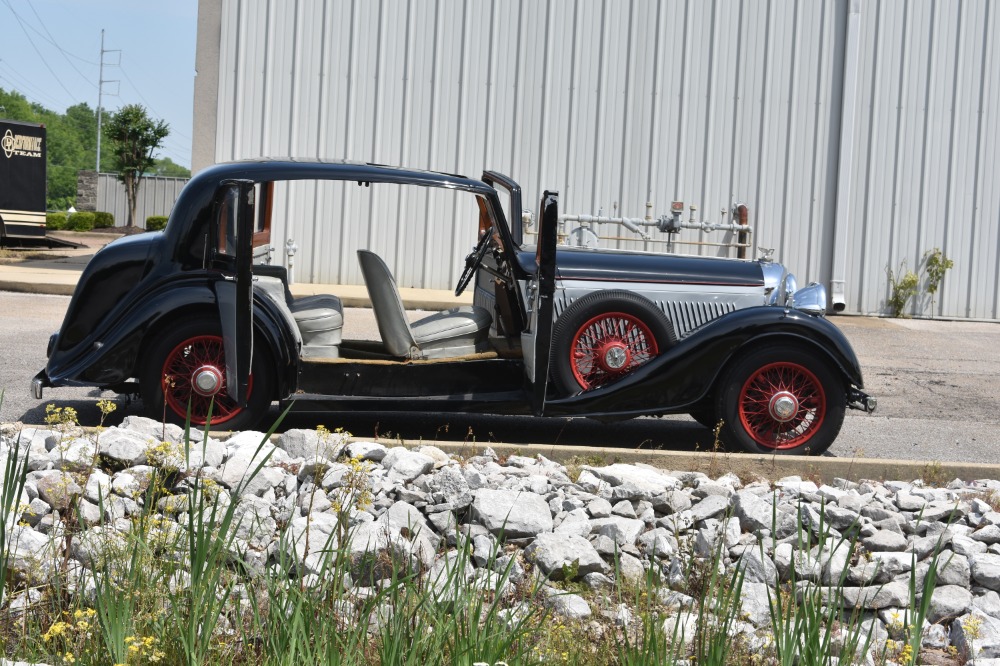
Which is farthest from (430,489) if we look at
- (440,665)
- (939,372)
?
(939,372)

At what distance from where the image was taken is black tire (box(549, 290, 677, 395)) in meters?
A: 6.16

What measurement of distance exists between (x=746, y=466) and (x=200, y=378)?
2.84 meters

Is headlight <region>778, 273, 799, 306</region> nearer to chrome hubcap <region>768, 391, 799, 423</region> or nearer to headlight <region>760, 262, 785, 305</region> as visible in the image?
headlight <region>760, 262, 785, 305</region>

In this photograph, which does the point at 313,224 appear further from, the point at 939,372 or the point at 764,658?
the point at 764,658

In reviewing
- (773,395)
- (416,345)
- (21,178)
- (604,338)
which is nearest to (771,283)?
(773,395)

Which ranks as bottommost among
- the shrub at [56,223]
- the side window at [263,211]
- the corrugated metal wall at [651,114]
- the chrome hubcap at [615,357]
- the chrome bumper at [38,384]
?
the chrome bumper at [38,384]

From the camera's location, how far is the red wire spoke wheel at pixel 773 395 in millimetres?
6137

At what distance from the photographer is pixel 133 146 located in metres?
39.6

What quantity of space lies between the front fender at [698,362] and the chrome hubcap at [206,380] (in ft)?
5.77

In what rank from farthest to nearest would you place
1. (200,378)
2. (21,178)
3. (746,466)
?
(21,178) → (200,378) → (746,466)

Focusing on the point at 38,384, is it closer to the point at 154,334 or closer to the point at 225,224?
the point at 154,334

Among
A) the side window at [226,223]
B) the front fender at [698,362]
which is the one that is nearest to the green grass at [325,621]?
the front fender at [698,362]

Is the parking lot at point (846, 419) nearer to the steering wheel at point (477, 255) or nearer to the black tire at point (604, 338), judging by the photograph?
the black tire at point (604, 338)

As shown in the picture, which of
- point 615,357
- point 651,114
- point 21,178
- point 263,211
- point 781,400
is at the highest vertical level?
point 651,114
